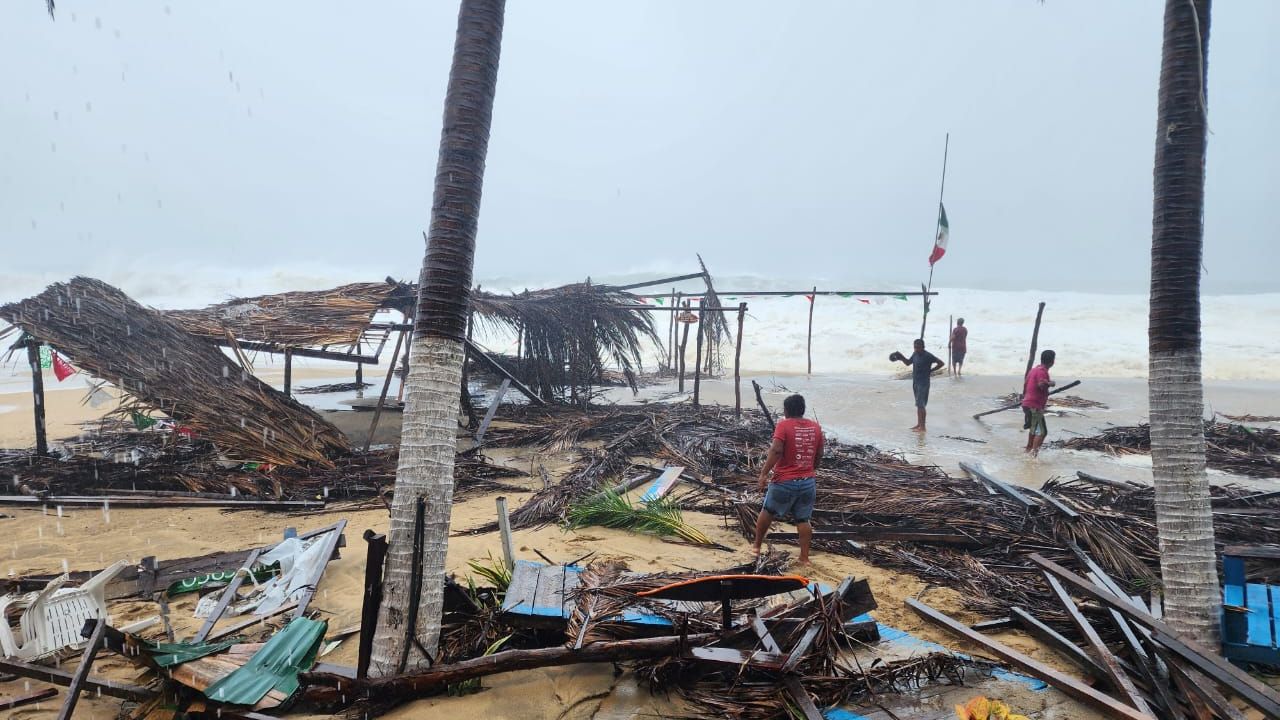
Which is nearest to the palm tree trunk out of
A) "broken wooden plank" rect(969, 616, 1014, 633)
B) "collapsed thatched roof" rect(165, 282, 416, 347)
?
"broken wooden plank" rect(969, 616, 1014, 633)

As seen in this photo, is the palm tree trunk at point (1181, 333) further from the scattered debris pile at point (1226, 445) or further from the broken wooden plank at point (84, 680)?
the scattered debris pile at point (1226, 445)

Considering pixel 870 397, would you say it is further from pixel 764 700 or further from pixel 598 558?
pixel 764 700

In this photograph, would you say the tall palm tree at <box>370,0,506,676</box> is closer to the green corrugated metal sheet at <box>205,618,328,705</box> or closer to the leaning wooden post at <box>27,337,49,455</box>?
the green corrugated metal sheet at <box>205,618,328,705</box>

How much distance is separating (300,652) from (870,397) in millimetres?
15068

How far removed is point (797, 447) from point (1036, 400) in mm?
6089

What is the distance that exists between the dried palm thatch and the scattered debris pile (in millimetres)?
8012

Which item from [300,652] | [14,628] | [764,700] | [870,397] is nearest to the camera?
[764,700]

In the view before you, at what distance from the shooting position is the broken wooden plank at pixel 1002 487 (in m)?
6.18

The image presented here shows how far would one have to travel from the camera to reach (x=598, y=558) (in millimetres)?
5445

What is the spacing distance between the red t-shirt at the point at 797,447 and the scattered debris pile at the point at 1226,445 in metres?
A: 6.46

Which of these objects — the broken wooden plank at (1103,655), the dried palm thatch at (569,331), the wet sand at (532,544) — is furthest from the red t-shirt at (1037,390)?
the dried palm thatch at (569,331)

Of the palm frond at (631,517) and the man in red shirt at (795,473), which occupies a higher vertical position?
the man in red shirt at (795,473)

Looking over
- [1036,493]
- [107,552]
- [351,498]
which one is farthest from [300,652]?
[1036,493]

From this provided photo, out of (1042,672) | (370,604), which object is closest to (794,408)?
(1042,672)
